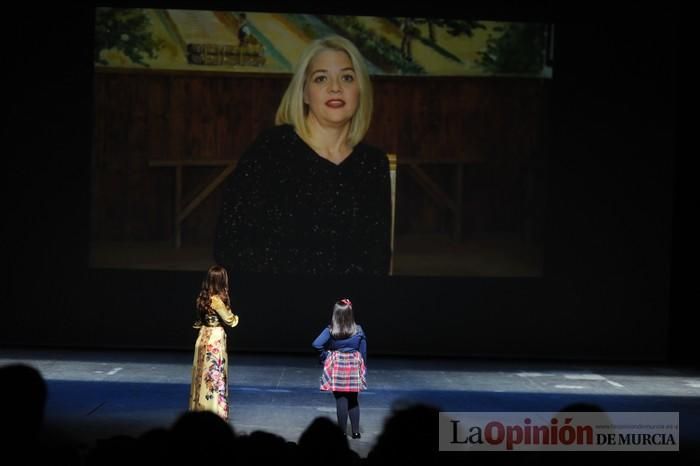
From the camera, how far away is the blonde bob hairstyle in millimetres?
12461

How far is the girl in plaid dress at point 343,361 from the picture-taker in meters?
8.10

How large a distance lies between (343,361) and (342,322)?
0.96 ft

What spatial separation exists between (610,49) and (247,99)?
433cm

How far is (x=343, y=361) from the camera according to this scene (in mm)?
8141

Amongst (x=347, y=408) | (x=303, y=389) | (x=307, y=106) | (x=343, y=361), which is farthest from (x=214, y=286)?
(x=307, y=106)

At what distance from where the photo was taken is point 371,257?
1266 cm

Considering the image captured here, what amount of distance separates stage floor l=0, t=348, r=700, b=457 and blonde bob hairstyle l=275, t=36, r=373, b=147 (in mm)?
2699

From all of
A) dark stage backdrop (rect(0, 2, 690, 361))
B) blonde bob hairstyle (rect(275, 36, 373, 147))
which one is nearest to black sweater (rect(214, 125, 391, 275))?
blonde bob hairstyle (rect(275, 36, 373, 147))

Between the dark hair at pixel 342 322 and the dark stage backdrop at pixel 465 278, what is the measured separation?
4.54 metres

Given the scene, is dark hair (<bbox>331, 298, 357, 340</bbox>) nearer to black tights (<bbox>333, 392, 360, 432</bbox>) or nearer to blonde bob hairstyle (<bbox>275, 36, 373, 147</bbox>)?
black tights (<bbox>333, 392, 360, 432</bbox>)

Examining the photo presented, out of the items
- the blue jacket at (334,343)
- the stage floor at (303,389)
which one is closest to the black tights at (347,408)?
the stage floor at (303,389)

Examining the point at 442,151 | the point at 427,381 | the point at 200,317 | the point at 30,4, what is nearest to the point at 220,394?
the point at 200,317

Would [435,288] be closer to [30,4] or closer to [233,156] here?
[233,156]

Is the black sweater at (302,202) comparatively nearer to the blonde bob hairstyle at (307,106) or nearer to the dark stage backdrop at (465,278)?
the blonde bob hairstyle at (307,106)
